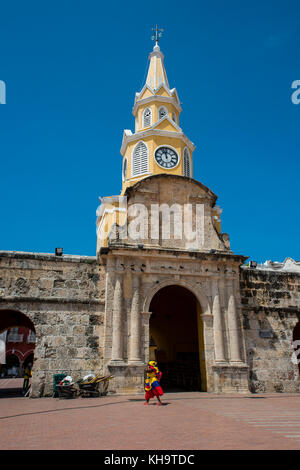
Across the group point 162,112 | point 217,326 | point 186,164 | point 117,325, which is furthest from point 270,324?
point 162,112

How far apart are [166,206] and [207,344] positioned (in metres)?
6.51

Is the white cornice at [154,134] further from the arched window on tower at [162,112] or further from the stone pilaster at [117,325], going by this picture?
the stone pilaster at [117,325]

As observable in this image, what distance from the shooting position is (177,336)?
20.9 metres

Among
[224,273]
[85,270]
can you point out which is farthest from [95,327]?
[224,273]

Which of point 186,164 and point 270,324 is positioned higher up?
point 186,164

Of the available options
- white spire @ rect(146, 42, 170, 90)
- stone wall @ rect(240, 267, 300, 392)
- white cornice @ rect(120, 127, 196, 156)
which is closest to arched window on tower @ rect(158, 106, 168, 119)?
white spire @ rect(146, 42, 170, 90)

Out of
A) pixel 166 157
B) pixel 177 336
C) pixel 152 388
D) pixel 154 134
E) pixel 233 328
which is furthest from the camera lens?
pixel 154 134

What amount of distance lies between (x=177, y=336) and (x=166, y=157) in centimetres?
1168

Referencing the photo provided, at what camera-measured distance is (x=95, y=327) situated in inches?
584

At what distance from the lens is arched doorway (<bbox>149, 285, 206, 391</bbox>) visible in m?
17.7

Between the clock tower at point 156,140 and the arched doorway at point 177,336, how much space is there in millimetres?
8034

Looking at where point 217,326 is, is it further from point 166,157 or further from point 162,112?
point 162,112
